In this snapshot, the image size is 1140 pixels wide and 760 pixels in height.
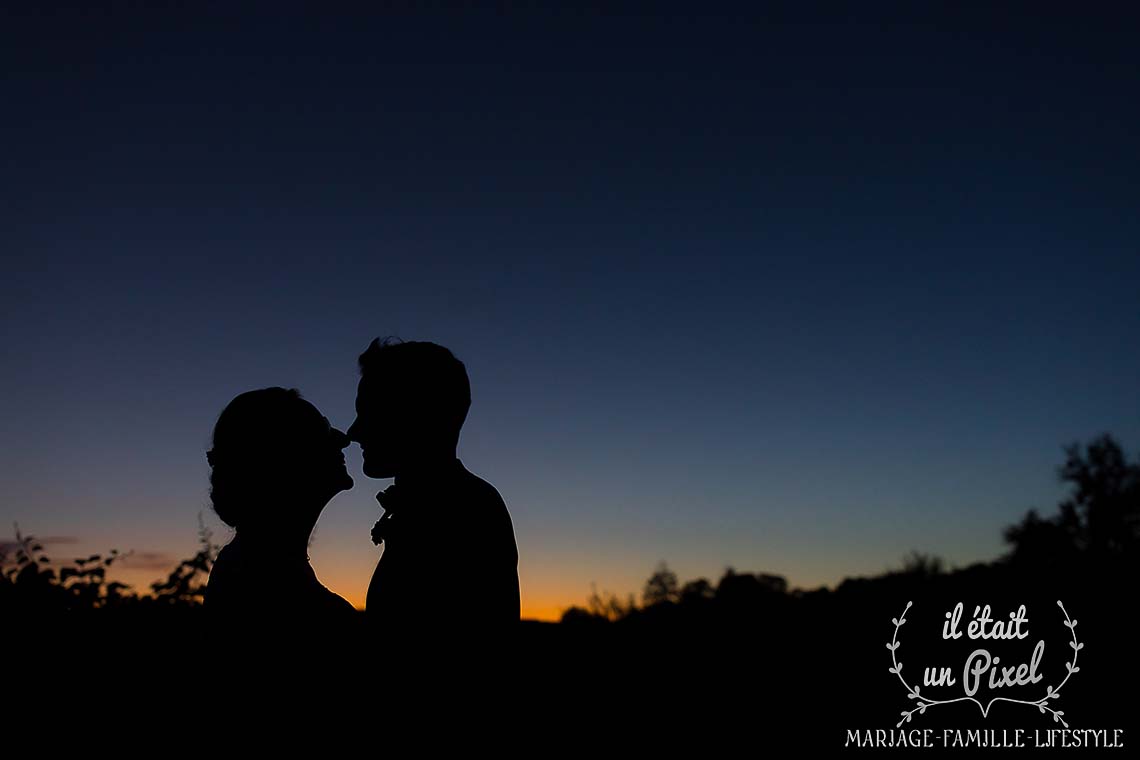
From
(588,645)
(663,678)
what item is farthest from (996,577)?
(588,645)

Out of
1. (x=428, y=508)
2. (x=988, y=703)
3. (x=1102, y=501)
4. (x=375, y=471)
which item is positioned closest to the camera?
(x=428, y=508)

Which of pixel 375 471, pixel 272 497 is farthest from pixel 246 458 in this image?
pixel 375 471

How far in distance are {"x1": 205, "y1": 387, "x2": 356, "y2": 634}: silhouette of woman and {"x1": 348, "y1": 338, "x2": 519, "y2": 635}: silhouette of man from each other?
12.8 inches

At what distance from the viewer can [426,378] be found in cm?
384

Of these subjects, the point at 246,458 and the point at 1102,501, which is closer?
the point at 246,458

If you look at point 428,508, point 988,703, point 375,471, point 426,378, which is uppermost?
point 426,378

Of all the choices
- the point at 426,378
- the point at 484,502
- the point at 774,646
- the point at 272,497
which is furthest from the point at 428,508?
the point at 774,646

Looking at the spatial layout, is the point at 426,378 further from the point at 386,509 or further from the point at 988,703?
the point at 988,703

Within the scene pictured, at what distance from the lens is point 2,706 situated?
16.8ft

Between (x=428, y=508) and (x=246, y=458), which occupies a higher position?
(x=246, y=458)

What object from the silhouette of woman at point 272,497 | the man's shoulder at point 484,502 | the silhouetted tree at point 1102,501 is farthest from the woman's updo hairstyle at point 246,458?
the silhouetted tree at point 1102,501

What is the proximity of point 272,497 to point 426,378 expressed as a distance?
0.96 m

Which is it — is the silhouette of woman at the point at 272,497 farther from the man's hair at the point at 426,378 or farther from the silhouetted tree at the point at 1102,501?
the silhouetted tree at the point at 1102,501

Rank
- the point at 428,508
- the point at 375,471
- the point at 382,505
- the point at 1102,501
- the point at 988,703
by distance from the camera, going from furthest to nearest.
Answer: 1. the point at 1102,501
2. the point at 988,703
3. the point at 375,471
4. the point at 382,505
5. the point at 428,508
